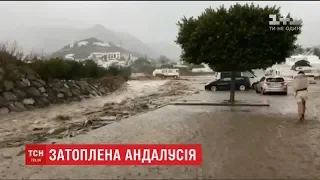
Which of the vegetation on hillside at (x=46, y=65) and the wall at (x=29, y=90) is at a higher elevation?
the vegetation on hillside at (x=46, y=65)

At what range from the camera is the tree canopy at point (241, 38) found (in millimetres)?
14258

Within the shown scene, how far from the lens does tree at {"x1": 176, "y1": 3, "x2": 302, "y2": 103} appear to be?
46.8 ft

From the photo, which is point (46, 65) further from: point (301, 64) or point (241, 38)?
point (301, 64)

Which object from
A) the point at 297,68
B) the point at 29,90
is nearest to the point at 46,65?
the point at 29,90

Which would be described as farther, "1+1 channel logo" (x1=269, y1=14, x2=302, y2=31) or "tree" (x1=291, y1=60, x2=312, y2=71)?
"tree" (x1=291, y1=60, x2=312, y2=71)

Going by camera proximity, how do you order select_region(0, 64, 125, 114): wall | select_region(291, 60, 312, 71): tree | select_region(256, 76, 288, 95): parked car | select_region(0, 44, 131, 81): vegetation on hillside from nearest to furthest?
select_region(0, 64, 125, 114): wall < select_region(0, 44, 131, 81): vegetation on hillside < select_region(256, 76, 288, 95): parked car < select_region(291, 60, 312, 71): tree

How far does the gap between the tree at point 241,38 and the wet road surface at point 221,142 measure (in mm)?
2546

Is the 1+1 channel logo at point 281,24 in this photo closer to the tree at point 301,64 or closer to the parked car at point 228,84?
the parked car at point 228,84

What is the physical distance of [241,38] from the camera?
566 inches

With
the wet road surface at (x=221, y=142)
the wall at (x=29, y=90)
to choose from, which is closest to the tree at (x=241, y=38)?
the wet road surface at (x=221, y=142)

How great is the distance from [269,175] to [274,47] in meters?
10.3

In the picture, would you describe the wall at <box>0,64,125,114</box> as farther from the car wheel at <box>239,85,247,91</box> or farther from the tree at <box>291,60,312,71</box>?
the tree at <box>291,60,312,71</box>

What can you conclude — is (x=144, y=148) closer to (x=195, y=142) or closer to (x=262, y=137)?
(x=195, y=142)

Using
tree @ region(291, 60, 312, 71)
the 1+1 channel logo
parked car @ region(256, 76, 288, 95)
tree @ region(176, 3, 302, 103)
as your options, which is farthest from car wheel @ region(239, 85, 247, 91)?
tree @ region(291, 60, 312, 71)
